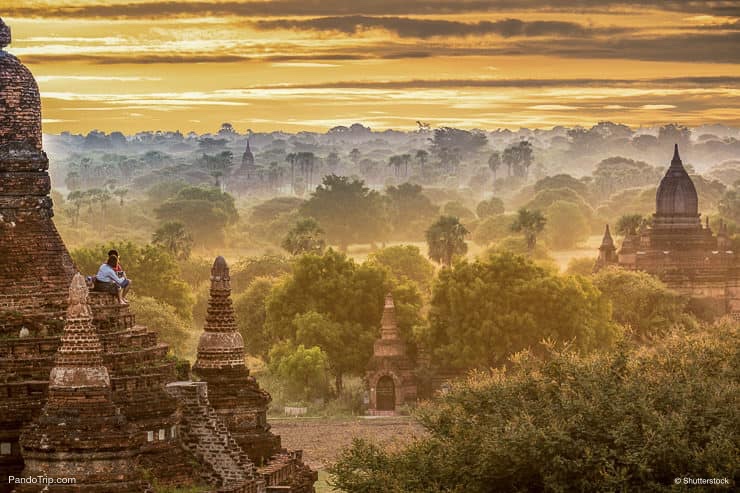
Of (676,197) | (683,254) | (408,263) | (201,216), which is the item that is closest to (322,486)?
(683,254)

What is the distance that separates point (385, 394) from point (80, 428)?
52.2m

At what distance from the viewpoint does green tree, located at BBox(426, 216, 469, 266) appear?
4813 inches

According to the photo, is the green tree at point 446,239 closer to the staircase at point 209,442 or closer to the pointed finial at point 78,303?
the staircase at point 209,442

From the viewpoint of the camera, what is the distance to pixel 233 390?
133 ft

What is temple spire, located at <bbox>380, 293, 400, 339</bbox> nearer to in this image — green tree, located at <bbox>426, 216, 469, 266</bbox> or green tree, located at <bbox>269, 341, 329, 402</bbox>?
green tree, located at <bbox>269, 341, 329, 402</bbox>

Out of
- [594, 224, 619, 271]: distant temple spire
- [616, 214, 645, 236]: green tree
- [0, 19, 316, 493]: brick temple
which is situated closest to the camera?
[0, 19, 316, 493]: brick temple

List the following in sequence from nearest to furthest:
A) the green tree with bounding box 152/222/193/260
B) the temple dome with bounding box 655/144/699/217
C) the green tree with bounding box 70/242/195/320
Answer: the green tree with bounding box 70/242/195/320 → the temple dome with bounding box 655/144/699/217 → the green tree with bounding box 152/222/193/260

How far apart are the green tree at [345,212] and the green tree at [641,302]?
85912 mm

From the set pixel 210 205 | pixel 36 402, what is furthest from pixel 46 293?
pixel 210 205

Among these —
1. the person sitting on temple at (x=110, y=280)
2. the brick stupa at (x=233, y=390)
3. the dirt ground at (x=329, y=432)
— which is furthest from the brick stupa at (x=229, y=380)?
the dirt ground at (x=329, y=432)

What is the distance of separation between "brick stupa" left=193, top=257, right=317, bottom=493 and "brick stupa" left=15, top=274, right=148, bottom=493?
8.07 metres

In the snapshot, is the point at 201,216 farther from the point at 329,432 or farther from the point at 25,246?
the point at 25,246

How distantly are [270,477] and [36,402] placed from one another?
237 inches

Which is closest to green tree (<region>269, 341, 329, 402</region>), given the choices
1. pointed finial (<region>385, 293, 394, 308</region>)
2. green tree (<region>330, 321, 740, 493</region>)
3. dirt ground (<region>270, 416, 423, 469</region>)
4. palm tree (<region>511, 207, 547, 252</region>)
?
dirt ground (<region>270, 416, 423, 469</region>)
